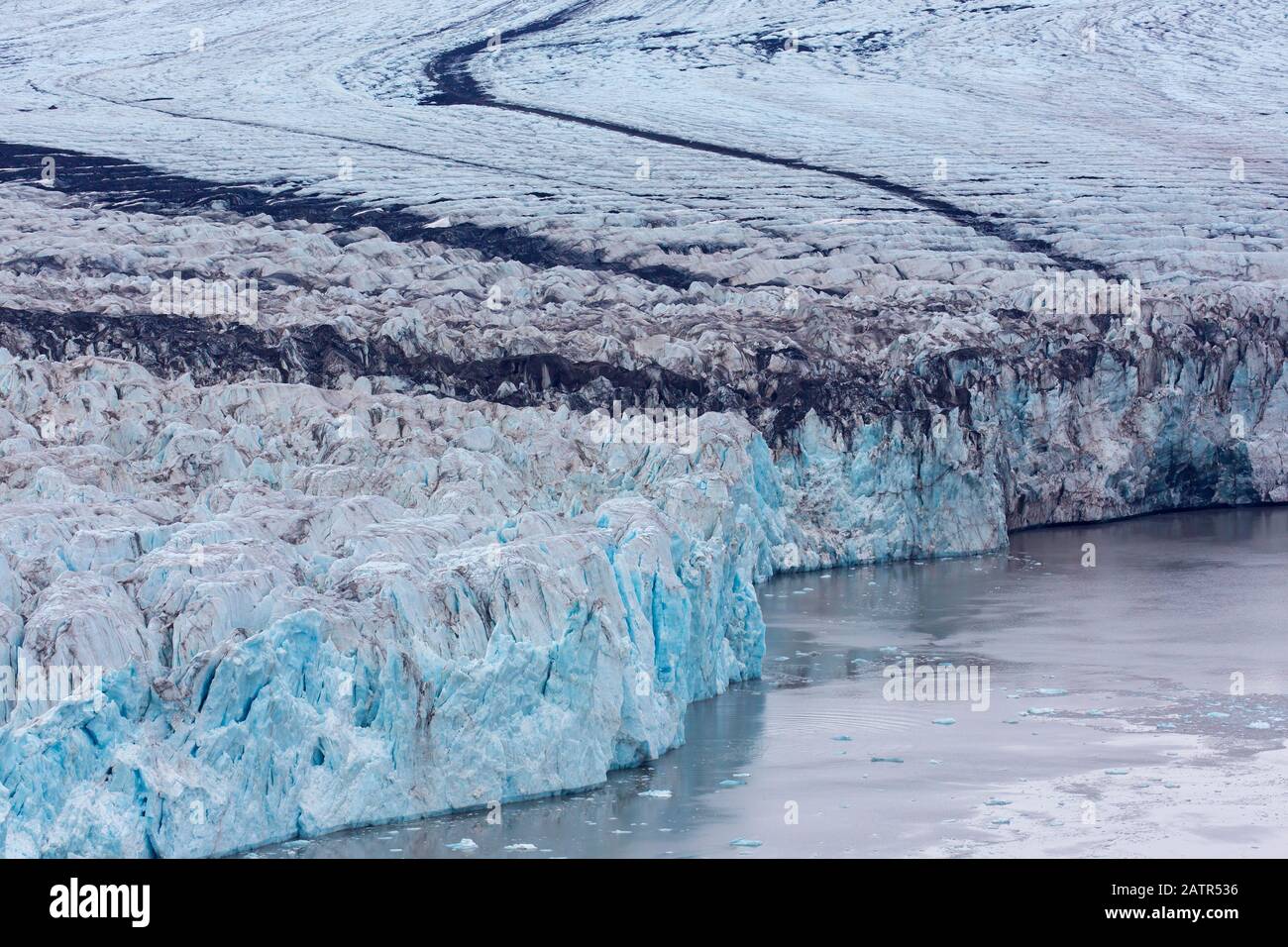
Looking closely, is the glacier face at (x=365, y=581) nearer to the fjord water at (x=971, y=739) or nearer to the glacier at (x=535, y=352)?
the glacier at (x=535, y=352)

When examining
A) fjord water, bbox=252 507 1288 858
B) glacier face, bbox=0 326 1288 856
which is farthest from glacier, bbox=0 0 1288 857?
fjord water, bbox=252 507 1288 858

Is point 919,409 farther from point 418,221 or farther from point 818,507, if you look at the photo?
point 418,221

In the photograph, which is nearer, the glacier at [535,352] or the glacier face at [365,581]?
the glacier face at [365,581]

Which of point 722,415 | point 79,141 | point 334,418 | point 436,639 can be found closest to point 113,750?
point 436,639

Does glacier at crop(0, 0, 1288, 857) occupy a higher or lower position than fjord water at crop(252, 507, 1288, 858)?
higher

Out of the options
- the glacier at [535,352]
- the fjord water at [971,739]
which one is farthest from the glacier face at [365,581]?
the fjord water at [971,739]

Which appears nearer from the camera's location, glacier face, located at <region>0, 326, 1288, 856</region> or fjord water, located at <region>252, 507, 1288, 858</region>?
glacier face, located at <region>0, 326, 1288, 856</region>

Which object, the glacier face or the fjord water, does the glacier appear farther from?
the fjord water
